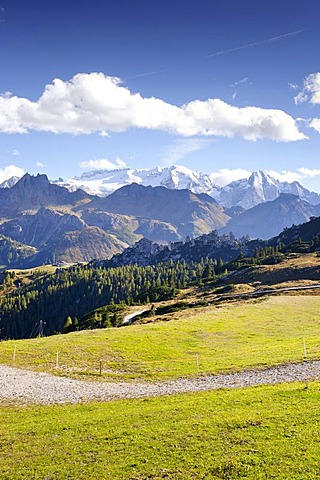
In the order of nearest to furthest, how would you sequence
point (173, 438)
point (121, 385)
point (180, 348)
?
point (173, 438) < point (121, 385) < point (180, 348)

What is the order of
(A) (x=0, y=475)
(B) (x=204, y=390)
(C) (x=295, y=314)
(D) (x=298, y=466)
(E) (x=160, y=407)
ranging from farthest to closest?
(C) (x=295, y=314) → (B) (x=204, y=390) → (E) (x=160, y=407) → (A) (x=0, y=475) → (D) (x=298, y=466)

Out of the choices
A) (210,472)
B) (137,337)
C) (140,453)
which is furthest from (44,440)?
(137,337)

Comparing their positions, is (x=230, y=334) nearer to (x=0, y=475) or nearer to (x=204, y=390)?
(x=204, y=390)

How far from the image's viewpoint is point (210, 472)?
64.4ft

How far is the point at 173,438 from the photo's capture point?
79.9ft

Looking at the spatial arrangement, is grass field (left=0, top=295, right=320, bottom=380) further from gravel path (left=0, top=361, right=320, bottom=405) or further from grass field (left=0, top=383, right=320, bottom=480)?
grass field (left=0, top=383, right=320, bottom=480)

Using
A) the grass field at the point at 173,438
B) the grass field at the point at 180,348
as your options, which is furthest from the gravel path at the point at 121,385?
the grass field at the point at 173,438

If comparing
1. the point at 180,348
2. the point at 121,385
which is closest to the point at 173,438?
the point at 121,385

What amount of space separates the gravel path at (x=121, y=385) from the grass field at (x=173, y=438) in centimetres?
355

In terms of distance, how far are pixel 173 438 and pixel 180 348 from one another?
3609cm

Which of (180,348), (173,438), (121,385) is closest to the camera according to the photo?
(173,438)

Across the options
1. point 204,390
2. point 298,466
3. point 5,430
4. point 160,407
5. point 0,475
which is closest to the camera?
point 298,466

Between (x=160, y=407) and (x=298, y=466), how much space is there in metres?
14.0

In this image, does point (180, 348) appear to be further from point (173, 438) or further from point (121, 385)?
point (173, 438)
